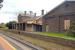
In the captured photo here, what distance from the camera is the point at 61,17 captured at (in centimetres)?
5200

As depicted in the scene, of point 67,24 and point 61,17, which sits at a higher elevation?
point 61,17

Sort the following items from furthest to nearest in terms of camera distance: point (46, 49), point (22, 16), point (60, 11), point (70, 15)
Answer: point (22, 16) → point (60, 11) → point (70, 15) → point (46, 49)

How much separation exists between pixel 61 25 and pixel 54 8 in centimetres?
531

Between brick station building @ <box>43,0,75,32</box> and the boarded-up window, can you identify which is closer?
the boarded-up window

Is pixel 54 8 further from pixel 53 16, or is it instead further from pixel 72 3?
pixel 72 3

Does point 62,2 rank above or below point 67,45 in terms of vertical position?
above

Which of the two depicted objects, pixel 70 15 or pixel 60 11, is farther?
pixel 60 11

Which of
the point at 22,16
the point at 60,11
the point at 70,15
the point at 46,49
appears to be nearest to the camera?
the point at 46,49

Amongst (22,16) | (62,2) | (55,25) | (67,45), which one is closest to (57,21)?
(55,25)

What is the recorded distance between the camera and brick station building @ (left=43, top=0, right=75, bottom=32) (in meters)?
48.6

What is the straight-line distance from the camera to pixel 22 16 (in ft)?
394

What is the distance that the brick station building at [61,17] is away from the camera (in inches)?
Result: 1915

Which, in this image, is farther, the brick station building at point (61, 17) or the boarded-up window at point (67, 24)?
the brick station building at point (61, 17)

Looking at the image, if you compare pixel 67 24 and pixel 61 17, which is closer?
pixel 67 24
